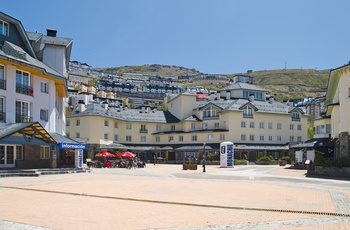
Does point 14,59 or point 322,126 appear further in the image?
point 322,126

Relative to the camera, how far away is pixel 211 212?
523 inches

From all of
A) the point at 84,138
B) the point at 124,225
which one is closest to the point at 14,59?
the point at 124,225

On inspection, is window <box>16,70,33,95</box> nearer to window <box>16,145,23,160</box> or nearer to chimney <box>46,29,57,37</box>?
window <box>16,145,23,160</box>

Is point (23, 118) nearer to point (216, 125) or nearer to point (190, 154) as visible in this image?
point (190, 154)

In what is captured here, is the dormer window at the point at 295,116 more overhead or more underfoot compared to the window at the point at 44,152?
more overhead

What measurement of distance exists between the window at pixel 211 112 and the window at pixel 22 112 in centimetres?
4178

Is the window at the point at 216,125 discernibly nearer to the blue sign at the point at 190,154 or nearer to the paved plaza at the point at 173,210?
the blue sign at the point at 190,154

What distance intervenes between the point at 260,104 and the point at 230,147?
90.0 ft

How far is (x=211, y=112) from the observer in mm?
73688

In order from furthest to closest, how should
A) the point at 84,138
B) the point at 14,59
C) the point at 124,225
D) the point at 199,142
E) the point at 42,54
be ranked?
the point at 199,142, the point at 84,138, the point at 42,54, the point at 14,59, the point at 124,225

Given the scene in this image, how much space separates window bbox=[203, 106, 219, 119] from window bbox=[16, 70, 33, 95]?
1637 inches

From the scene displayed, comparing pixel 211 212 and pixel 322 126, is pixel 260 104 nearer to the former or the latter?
pixel 322 126

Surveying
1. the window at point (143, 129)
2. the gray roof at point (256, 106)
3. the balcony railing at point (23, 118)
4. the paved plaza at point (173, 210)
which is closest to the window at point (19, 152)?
the balcony railing at point (23, 118)

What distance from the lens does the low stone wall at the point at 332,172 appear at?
1232 inches
